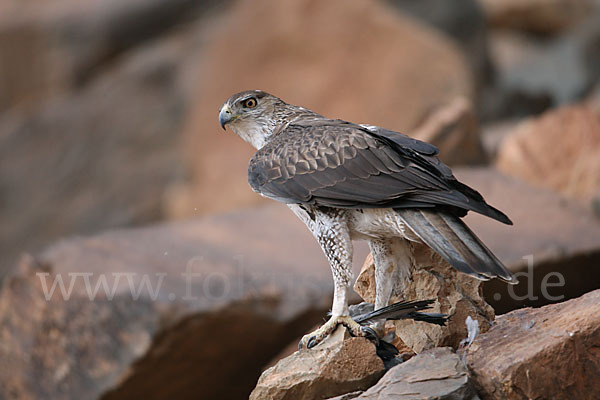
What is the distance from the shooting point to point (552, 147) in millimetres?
10547

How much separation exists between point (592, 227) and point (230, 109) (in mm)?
4513

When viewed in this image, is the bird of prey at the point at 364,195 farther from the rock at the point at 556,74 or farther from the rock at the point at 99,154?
the rock at the point at 556,74

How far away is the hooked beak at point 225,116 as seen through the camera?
457 cm

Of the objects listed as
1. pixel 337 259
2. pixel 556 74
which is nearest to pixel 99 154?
pixel 556 74

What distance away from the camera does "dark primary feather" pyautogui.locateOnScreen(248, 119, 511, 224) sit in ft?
13.0

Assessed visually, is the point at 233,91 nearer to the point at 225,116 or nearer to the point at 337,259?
the point at 225,116

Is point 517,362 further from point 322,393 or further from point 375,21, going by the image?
point 375,21

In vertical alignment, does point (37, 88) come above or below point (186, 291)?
above

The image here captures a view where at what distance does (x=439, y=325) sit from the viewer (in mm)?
4336

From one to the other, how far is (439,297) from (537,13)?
1677cm

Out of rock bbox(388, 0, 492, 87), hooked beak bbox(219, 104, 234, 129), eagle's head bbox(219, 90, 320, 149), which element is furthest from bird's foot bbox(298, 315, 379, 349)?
rock bbox(388, 0, 492, 87)

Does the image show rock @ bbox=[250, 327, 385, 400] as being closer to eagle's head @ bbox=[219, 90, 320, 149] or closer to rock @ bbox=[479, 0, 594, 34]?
eagle's head @ bbox=[219, 90, 320, 149]

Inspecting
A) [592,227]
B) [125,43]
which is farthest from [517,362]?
[125,43]

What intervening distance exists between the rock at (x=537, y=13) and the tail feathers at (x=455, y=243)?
629 inches
